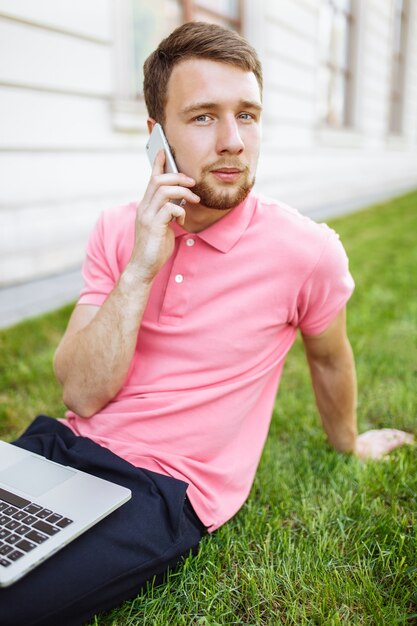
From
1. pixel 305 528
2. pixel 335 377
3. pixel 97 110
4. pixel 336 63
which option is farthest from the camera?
pixel 336 63

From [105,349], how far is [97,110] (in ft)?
12.5

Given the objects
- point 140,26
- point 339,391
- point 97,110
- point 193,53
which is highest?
point 140,26

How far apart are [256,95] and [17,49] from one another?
10.4 ft

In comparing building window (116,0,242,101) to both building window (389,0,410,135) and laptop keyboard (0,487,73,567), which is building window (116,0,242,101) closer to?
laptop keyboard (0,487,73,567)

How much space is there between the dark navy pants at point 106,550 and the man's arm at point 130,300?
7.9 inches

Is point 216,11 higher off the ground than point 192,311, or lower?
higher

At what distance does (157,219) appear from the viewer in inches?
63.6

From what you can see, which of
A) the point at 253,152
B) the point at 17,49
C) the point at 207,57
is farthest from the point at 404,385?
the point at 17,49

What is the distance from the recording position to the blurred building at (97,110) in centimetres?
430

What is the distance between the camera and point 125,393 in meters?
1.76

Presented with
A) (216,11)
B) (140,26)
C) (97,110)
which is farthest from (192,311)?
(216,11)

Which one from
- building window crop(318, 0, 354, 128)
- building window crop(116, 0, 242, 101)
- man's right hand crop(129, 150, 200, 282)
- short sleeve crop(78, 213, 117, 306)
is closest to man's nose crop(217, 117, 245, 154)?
man's right hand crop(129, 150, 200, 282)

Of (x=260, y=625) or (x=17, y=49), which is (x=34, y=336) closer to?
(x=17, y=49)

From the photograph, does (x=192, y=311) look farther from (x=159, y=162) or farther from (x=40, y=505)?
(x=40, y=505)
